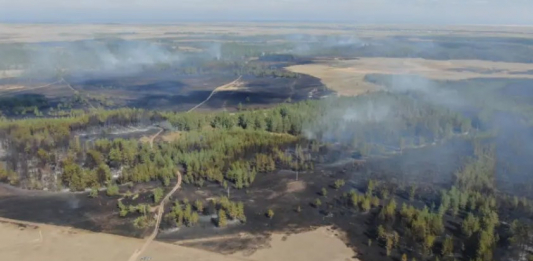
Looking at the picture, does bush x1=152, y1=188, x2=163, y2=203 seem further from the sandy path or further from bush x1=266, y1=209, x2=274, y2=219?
bush x1=266, y1=209, x2=274, y2=219

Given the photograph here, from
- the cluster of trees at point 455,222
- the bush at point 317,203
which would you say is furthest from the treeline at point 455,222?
the bush at point 317,203

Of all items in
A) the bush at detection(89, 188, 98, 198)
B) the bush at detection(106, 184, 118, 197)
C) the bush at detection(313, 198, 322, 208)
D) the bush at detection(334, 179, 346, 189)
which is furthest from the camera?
the bush at detection(334, 179, 346, 189)

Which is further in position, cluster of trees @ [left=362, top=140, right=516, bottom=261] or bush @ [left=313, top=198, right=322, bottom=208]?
bush @ [left=313, top=198, right=322, bottom=208]

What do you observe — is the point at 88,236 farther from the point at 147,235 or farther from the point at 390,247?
the point at 390,247

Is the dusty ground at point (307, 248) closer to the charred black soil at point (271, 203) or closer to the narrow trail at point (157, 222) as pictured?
the charred black soil at point (271, 203)

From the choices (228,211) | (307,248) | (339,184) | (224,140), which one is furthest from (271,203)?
(224,140)

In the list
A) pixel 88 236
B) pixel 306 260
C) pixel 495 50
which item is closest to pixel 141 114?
pixel 88 236

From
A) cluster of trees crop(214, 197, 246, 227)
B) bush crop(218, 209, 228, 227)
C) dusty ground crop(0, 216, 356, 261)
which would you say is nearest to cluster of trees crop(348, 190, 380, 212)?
dusty ground crop(0, 216, 356, 261)
